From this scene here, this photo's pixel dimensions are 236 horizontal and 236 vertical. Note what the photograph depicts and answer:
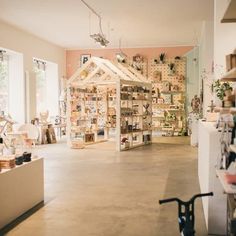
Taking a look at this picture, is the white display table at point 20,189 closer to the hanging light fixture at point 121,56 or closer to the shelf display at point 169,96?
the hanging light fixture at point 121,56

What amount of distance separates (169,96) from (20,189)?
10403mm

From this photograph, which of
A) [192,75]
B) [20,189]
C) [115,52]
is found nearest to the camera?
[20,189]

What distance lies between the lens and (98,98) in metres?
11.6

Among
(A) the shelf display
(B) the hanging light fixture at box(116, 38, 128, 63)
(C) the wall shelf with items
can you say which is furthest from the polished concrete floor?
(B) the hanging light fixture at box(116, 38, 128, 63)

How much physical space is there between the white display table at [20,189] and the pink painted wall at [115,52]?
10092 millimetres

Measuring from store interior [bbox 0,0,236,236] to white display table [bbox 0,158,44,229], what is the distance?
0.02 meters

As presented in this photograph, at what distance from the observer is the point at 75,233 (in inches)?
147

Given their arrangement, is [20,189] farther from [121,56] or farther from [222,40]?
[121,56]

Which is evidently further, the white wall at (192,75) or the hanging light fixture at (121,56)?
the white wall at (192,75)

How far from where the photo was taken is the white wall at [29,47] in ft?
33.2

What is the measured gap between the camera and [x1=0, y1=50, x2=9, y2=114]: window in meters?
10.8

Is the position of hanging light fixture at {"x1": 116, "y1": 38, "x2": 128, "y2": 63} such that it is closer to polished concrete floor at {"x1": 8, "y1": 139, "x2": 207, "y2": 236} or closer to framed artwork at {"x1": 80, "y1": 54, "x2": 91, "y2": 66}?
framed artwork at {"x1": 80, "y1": 54, "x2": 91, "y2": 66}

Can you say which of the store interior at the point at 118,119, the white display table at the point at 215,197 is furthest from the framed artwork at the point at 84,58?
the white display table at the point at 215,197

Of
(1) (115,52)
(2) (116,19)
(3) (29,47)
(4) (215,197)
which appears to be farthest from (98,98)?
(4) (215,197)
